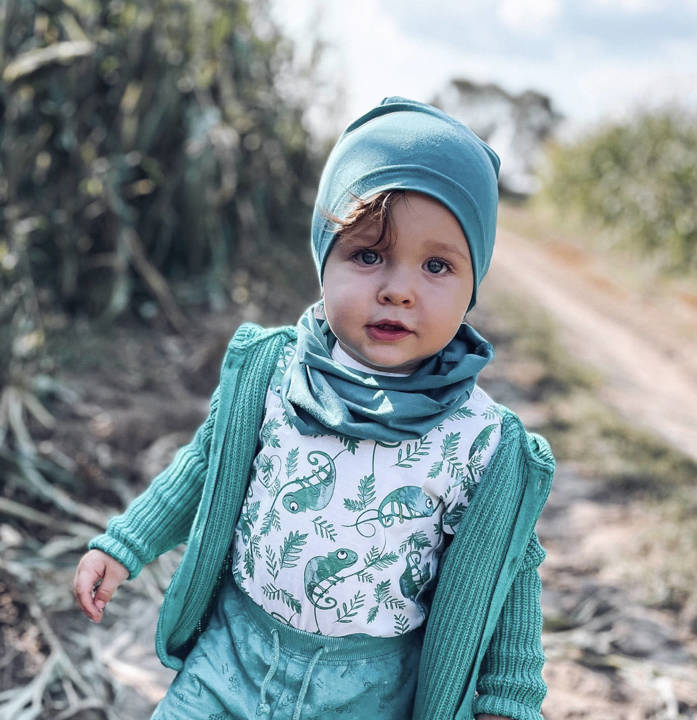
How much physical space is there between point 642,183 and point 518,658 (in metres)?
10.5

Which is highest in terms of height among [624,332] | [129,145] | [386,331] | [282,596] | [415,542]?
[624,332]

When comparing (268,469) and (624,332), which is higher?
(624,332)

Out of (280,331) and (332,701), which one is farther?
(280,331)

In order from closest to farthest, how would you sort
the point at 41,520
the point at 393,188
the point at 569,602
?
the point at 393,188 < the point at 41,520 < the point at 569,602

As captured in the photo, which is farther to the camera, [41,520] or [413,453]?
[41,520]

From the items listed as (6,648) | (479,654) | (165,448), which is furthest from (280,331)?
(165,448)

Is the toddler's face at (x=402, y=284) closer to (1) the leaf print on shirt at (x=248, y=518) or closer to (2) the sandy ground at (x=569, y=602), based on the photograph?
(1) the leaf print on shirt at (x=248, y=518)

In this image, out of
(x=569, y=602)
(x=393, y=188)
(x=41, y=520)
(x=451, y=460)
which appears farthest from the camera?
(x=569, y=602)

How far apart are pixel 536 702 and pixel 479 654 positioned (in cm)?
11

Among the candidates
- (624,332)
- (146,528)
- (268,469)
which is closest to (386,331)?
(268,469)

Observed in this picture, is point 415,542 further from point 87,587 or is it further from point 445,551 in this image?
point 87,587

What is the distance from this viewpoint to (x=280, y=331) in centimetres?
150

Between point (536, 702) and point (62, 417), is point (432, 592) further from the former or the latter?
point (62, 417)

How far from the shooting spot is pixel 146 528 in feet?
4.73
